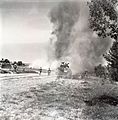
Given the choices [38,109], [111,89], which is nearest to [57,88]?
[38,109]

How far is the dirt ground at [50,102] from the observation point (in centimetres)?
1196

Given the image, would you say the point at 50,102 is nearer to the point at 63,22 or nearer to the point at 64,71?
the point at 64,71

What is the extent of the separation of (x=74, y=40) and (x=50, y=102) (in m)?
2.79

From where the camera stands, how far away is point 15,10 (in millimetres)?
12430

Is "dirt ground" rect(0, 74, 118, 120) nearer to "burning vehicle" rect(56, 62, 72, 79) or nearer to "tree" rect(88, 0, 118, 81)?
"burning vehicle" rect(56, 62, 72, 79)

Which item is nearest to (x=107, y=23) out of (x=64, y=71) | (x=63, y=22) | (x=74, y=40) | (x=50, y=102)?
(x=74, y=40)

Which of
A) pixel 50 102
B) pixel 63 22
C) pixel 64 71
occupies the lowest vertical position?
pixel 50 102

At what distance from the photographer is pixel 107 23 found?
1388cm

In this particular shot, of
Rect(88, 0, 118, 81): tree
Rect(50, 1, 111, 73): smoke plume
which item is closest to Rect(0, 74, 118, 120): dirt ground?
Rect(50, 1, 111, 73): smoke plume

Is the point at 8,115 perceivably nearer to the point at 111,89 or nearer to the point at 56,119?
the point at 56,119

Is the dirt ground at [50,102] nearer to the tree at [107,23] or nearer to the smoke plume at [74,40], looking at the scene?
the smoke plume at [74,40]

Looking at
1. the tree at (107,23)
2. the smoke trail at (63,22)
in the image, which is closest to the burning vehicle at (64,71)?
the smoke trail at (63,22)

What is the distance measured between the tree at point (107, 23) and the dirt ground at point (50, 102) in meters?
1.23

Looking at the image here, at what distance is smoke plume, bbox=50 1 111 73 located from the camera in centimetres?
1291
